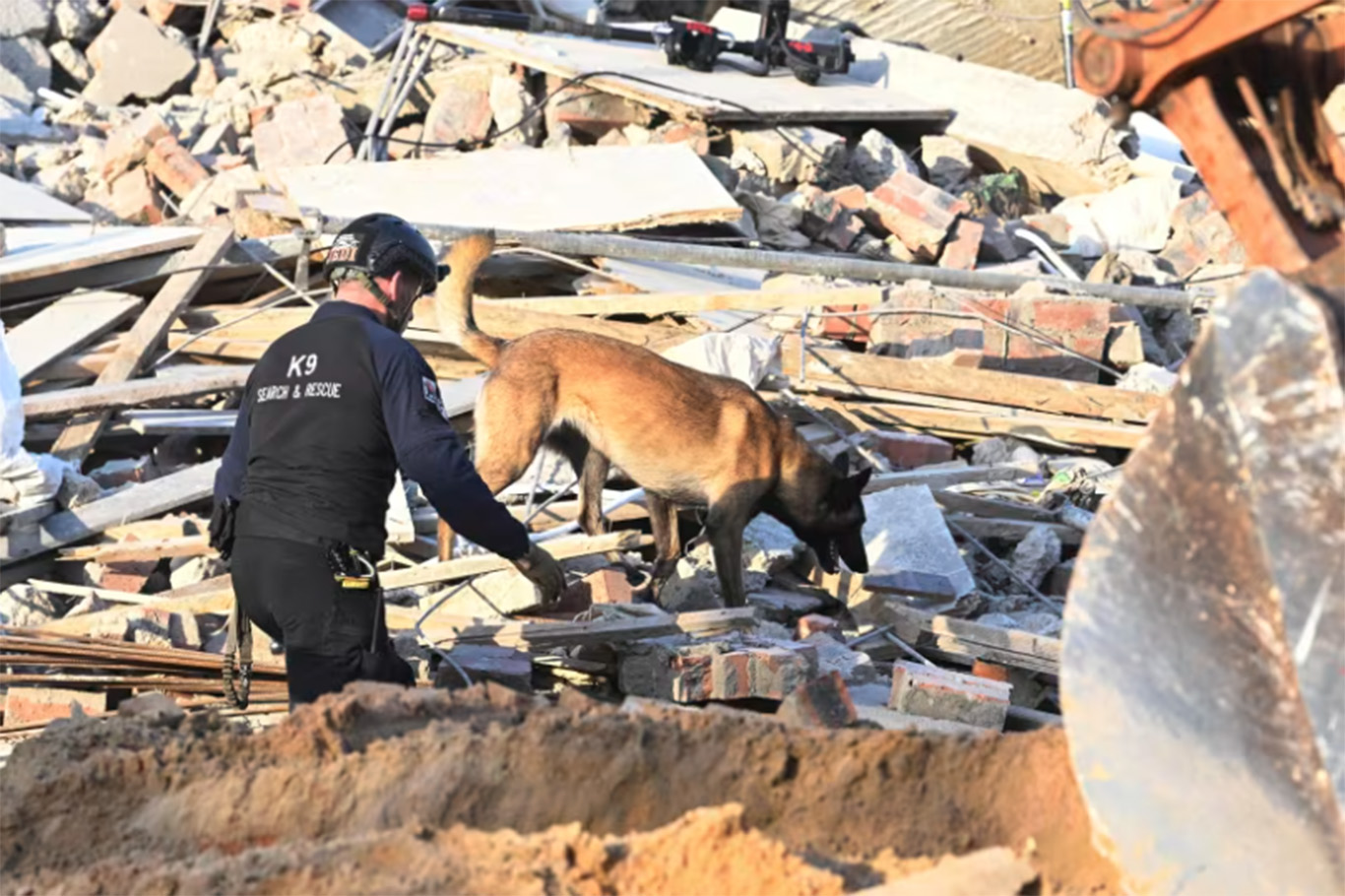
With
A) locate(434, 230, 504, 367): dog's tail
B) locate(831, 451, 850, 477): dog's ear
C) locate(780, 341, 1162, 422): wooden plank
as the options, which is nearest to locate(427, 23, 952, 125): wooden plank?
locate(780, 341, 1162, 422): wooden plank

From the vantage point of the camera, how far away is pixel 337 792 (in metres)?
3.73

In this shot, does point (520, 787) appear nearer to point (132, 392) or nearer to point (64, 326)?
point (132, 392)

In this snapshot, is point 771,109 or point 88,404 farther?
point 771,109

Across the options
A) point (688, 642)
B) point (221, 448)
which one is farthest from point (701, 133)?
point (688, 642)

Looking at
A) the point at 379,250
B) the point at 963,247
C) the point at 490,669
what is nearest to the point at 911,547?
the point at 490,669

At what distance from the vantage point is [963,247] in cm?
1390

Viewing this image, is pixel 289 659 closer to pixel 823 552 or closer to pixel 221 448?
pixel 823 552

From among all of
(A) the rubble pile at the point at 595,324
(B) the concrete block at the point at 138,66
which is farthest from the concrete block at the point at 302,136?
(B) the concrete block at the point at 138,66

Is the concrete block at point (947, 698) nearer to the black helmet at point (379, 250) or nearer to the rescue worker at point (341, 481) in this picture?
the rescue worker at point (341, 481)

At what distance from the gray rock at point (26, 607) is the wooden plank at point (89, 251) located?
11.2 ft

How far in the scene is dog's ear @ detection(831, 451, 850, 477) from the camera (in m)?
10.0

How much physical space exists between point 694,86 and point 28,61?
6.59 meters

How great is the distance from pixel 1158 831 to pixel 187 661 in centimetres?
456

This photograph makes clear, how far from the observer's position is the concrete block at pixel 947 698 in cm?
648
